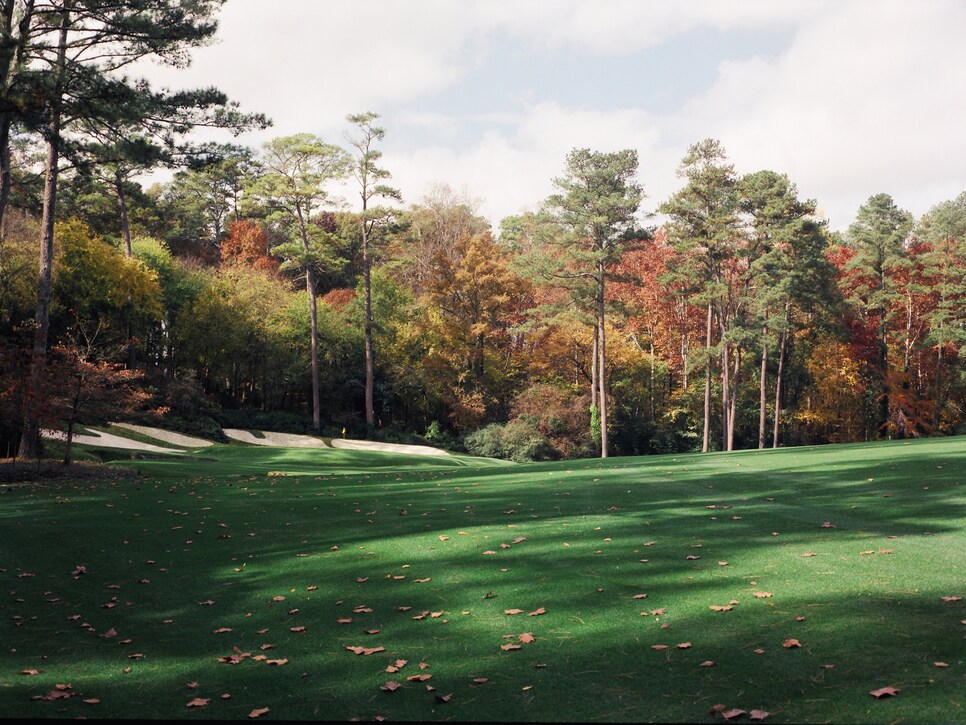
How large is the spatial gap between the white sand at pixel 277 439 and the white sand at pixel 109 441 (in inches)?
275

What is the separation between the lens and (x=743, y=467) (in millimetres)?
16391

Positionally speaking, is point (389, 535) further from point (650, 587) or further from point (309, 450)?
point (309, 450)

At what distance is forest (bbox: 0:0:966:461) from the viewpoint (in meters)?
40.1

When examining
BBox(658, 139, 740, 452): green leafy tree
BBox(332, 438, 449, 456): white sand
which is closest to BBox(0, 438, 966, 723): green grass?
BBox(332, 438, 449, 456): white sand

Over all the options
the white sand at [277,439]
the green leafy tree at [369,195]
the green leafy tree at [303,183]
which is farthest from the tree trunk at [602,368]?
the green leafy tree at [303,183]

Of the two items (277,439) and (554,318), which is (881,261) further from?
(277,439)

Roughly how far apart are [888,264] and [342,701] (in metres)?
48.9

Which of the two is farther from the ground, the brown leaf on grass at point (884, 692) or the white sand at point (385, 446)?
the brown leaf on grass at point (884, 692)

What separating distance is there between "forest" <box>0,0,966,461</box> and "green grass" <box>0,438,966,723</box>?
2638cm

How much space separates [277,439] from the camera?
130 ft

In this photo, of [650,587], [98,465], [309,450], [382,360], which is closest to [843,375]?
[382,360]

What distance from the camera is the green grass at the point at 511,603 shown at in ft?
15.4

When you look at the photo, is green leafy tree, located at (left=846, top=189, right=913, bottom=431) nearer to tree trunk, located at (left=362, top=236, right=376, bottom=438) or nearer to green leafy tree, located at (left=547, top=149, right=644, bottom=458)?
green leafy tree, located at (left=547, top=149, right=644, bottom=458)

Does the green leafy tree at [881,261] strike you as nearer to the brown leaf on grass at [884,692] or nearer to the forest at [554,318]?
the forest at [554,318]
